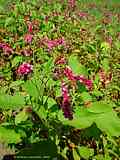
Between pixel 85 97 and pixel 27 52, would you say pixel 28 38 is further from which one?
pixel 85 97

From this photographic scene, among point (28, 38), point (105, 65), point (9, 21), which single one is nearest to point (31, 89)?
point (105, 65)

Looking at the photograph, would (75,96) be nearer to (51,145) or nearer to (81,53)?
(51,145)

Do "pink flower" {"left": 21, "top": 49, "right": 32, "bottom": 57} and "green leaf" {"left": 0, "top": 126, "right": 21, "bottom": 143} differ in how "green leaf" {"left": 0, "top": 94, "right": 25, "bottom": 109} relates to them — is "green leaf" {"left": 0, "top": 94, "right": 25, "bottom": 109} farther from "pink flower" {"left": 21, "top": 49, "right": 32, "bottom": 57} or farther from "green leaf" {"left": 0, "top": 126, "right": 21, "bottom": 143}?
"pink flower" {"left": 21, "top": 49, "right": 32, "bottom": 57}

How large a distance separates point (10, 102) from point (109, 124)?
0.70 metres

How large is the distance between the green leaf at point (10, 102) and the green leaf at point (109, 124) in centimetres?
59

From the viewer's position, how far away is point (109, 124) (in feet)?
9.18

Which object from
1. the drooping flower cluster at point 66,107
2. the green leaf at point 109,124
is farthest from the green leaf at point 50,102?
the green leaf at point 109,124

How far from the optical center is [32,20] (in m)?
8.10

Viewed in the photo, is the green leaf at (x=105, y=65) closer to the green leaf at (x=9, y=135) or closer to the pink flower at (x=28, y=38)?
the pink flower at (x=28, y=38)

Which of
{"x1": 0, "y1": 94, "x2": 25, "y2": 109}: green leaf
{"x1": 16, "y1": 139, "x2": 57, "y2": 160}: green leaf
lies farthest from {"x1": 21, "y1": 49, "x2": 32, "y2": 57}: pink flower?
{"x1": 16, "y1": 139, "x2": 57, "y2": 160}: green leaf

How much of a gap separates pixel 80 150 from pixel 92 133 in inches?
27.1

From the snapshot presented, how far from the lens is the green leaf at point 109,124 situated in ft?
9.05

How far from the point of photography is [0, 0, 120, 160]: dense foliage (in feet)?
10.0

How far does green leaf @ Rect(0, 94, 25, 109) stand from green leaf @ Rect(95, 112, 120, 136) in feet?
1.93
